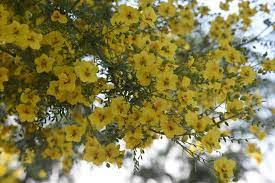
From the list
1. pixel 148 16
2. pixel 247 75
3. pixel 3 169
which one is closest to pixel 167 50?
pixel 148 16

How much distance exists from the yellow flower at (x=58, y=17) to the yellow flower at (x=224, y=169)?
97cm

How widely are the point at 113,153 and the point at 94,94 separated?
0.99 ft

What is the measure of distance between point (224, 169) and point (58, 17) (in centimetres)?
105

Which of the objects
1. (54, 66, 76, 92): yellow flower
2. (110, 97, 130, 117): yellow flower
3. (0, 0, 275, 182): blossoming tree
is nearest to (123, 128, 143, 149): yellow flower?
(0, 0, 275, 182): blossoming tree

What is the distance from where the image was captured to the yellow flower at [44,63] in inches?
81.2

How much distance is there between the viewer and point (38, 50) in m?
2.19

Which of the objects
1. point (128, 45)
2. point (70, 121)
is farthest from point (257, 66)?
point (70, 121)

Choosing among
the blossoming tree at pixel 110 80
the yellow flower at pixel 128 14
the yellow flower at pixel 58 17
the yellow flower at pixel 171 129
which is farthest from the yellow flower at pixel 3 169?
the yellow flower at pixel 171 129

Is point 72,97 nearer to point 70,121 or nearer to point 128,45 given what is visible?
point 128,45

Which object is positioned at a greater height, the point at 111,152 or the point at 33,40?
the point at 33,40

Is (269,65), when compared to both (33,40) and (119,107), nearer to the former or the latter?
(119,107)

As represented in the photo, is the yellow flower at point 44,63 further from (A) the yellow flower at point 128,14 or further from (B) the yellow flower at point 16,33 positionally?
(A) the yellow flower at point 128,14

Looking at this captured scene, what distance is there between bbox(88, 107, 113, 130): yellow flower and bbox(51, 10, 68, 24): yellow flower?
0.46 metres

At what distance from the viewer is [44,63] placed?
2068mm
